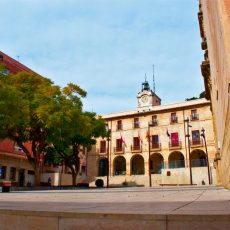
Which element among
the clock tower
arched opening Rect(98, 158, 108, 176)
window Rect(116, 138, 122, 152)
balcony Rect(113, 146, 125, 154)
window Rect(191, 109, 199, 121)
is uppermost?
the clock tower

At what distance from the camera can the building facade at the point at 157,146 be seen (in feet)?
124

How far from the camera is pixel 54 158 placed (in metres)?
41.2

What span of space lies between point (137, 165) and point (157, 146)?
5.35 metres

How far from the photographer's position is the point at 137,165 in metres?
46.3

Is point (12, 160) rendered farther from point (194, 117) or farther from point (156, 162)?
point (194, 117)

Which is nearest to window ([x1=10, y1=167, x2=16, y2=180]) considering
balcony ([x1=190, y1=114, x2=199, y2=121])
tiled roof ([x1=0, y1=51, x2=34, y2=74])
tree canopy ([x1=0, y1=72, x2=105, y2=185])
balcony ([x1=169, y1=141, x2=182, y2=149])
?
tree canopy ([x1=0, y1=72, x2=105, y2=185])

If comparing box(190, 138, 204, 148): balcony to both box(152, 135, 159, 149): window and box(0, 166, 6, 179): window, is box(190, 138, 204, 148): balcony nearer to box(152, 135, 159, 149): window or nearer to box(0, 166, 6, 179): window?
box(152, 135, 159, 149): window

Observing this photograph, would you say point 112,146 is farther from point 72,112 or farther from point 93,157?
point 72,112

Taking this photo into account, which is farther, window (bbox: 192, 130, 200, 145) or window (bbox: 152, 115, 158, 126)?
window (bbox: 152, 115, 158, 126)

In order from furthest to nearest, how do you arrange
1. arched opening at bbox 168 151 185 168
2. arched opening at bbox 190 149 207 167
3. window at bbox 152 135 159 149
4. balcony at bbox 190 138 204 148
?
1. window at bbox 152 135 159 149
2. arched opening at bbox 168 151 185 168
3. balcony at bbox 190 138 204 148
4. arched opening at bbox 190 149 207 167

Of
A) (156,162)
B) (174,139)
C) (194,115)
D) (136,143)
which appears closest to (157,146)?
(174,139)

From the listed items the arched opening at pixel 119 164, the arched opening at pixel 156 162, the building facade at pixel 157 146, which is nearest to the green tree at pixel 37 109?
the building facade at pixel 157 146

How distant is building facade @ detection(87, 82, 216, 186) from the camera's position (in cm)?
3794

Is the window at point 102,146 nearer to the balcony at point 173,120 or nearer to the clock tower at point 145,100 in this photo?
the clock tower at point 145,100
